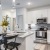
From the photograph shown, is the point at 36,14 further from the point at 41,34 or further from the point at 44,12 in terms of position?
the point at 41,34

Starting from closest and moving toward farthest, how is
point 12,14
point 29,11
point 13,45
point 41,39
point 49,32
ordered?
point 13,45, point 49,32, point 41,39, point 29,11, point 12,14

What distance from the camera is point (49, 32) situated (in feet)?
20.0

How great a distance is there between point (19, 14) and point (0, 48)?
14.8ft

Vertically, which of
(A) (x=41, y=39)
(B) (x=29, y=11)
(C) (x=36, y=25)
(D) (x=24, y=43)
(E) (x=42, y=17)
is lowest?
(A) (x=41, y=39)

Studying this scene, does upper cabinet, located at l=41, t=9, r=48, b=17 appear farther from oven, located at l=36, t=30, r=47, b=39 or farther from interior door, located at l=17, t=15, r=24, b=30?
interior door, located at l=17, t=15, r=24, b=30

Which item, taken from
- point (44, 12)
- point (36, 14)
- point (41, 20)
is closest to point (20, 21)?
point (36, 14)

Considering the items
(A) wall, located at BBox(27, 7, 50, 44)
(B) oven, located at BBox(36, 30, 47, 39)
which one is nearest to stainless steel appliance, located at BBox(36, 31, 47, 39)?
(B) oven, located at BBox(36, 30, 47, 39)

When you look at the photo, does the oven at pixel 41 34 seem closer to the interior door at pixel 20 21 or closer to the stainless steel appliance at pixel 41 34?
the stainless steel appliance at pixel 41 34

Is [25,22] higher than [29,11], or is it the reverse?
[29,11]

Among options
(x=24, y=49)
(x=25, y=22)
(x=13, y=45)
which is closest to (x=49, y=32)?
(x=25, y=22)

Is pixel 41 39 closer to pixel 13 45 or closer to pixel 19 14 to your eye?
pixel 19 14

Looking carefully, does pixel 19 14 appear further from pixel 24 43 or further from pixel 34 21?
pixel 24 43

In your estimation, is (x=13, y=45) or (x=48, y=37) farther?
(x=48, y=37)

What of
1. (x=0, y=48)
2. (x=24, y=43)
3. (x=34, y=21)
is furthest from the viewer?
(x=34, y=21)
